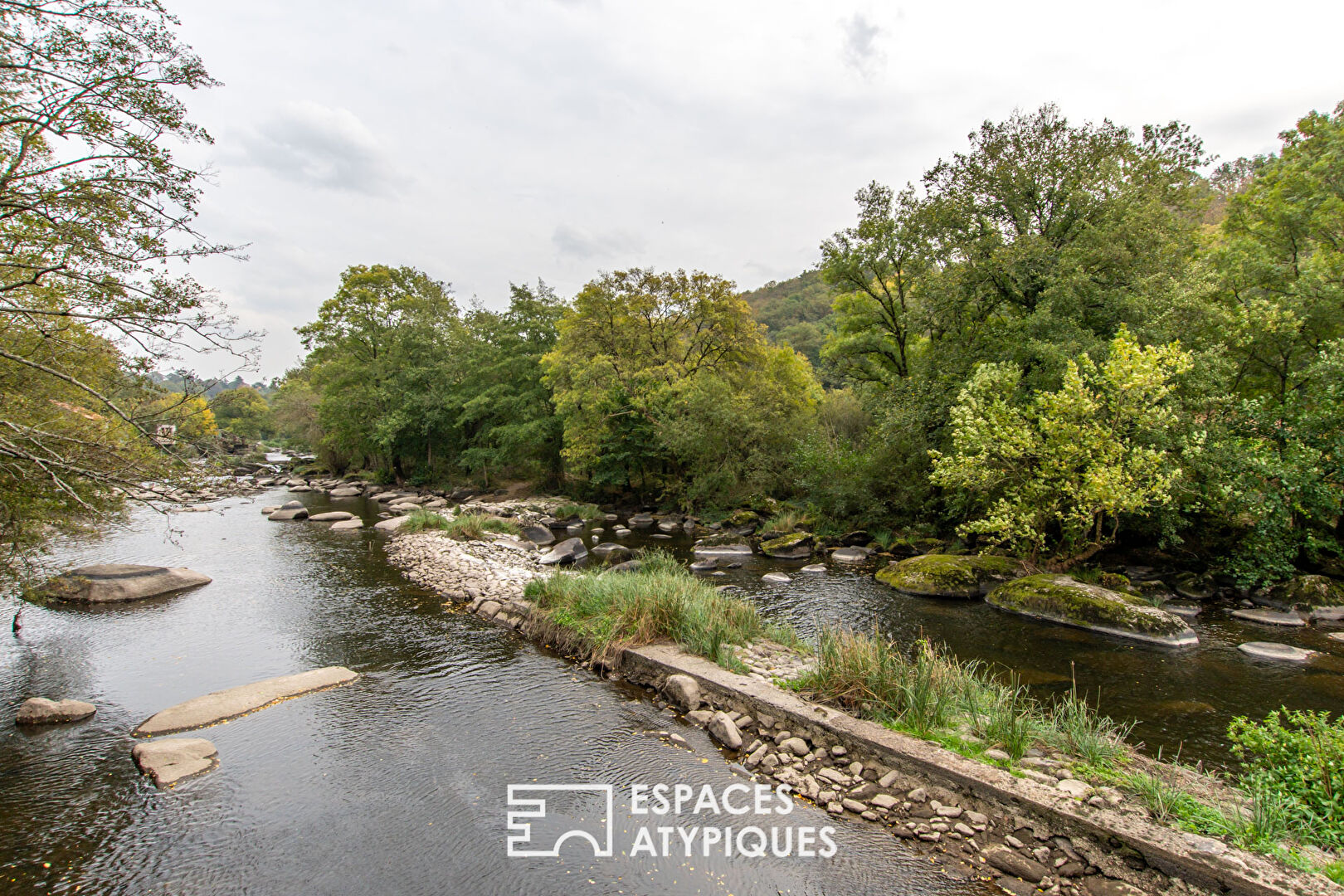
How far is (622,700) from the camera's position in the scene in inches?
334

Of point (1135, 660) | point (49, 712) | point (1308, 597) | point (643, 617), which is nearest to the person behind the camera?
point (49, 712)

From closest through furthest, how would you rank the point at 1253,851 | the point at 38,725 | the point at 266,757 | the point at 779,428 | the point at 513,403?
the point at 1253,851, the point at 266,757, the point at 38,725, the point at 779,428, the point at 513,403

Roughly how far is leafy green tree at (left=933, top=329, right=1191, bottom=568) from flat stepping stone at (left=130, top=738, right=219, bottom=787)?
1550 cm

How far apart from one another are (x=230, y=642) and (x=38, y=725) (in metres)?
3.31

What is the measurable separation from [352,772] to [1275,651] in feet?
49.7

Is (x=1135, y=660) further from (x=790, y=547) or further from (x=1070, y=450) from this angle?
(x=790, y=547)

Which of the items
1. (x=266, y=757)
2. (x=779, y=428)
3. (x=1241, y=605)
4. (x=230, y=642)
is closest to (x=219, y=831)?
(x=266, y=757)

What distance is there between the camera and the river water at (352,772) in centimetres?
504

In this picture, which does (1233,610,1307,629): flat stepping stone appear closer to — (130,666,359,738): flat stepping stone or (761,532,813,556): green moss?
(761,532,813,556): green moss

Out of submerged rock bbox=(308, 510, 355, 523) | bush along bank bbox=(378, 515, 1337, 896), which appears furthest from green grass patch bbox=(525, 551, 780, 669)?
submerged rock bbox=(308, 510, 355, 523)

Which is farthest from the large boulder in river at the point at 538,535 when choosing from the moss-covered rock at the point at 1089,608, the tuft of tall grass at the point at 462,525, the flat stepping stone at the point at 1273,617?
the flat stepping stone at the point at 1273,617

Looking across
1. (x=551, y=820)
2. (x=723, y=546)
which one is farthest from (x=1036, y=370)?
(x=551, y=820)

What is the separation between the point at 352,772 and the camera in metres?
6.77

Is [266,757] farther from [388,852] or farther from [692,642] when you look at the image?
[692,642]
